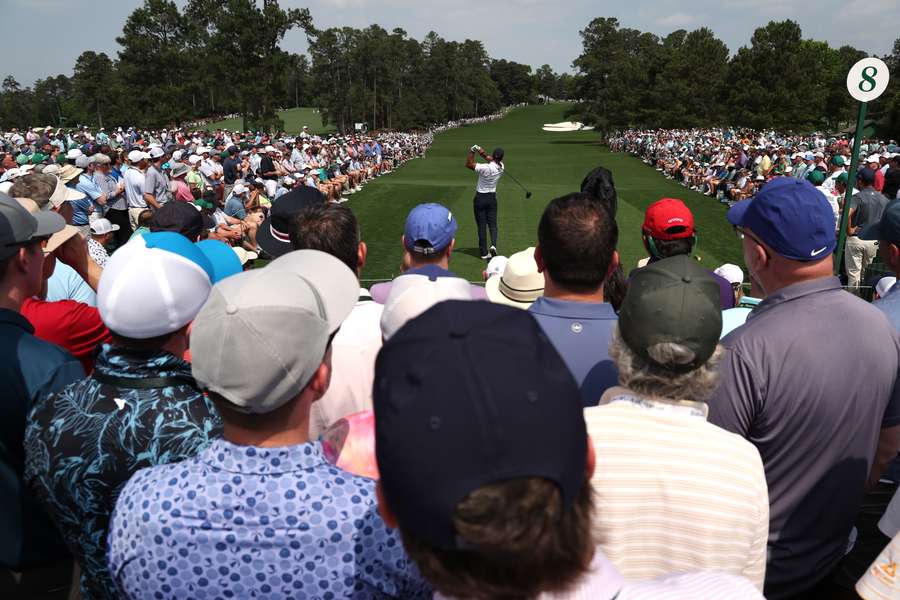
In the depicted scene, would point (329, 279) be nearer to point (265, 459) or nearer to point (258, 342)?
point (258, 342)

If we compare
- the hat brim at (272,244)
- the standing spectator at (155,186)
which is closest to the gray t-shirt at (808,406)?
the hat brim at (272,244)

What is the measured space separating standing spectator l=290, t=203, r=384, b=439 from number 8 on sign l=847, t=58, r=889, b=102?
21.0 feet

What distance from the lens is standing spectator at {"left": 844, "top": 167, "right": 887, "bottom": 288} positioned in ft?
30.9

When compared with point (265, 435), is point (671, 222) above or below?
above

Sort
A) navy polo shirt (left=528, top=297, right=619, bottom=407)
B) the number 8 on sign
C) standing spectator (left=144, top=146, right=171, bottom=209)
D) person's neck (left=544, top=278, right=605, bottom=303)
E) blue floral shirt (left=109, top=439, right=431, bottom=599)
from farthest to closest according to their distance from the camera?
1. standing spectator (left=144, top=146, right=171, bottom=209)
2. the number 8 on sign
3. person's neck (left=544, top=278, right=605, bottom=303)
4. navy polo shirt (left=528, top=297, right=619, bottom=407)
5. blue floral shirt (left=109, top=439, right=431, bottom=599)

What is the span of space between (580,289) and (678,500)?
4.48 ft

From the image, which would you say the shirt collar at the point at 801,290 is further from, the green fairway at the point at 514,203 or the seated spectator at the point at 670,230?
the green fairway at the point at 514,203

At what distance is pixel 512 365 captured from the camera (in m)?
1.08

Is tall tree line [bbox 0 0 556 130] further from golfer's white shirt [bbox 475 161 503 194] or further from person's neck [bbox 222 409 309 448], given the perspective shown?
person's neck [bbox 222 409 309 448]

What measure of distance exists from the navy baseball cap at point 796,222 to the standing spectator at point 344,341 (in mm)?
1727

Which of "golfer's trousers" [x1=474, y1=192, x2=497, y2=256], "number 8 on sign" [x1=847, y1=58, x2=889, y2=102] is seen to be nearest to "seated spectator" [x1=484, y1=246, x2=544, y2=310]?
"number 8 on sign" [x1=847, y1=58, x2=889, y2=102]

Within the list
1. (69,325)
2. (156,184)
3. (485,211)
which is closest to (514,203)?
(485,211)

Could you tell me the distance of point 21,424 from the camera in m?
2.44

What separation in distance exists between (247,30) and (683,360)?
75318 millimetres
